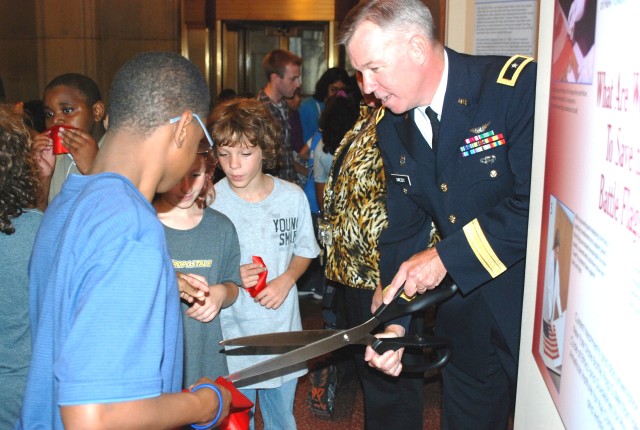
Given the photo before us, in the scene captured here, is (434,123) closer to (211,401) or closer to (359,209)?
(359,209)

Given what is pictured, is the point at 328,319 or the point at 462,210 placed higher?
the point at 462,210

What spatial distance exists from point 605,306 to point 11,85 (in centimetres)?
920

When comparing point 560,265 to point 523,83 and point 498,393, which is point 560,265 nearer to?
point 523,83

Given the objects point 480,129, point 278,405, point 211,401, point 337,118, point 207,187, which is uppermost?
point 480,129

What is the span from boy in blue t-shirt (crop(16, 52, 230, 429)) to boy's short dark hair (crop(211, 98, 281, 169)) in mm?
1441

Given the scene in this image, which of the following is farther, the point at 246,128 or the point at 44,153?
the point at 44,153

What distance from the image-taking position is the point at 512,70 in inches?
95.3

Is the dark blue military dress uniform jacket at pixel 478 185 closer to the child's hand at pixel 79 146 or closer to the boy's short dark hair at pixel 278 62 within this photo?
the child's hand at pixel 79 146

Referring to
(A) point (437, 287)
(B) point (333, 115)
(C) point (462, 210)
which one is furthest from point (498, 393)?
(B) point (333, 115)

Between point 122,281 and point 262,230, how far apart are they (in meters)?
1.81

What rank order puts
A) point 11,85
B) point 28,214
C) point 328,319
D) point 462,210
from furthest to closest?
1. point 11,85
2. point 328,319
3. point 462,210
4. point 28,214

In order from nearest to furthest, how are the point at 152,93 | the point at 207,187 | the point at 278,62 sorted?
the point at 152,93 → the point at 207,187 → the point at 278,62

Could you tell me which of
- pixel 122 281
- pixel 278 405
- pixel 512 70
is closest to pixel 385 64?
pixel 512 70

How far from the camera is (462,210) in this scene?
2.47 metres
